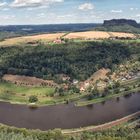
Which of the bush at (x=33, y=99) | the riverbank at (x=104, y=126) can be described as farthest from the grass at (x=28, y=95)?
the riverbank at (x=104, y=126)

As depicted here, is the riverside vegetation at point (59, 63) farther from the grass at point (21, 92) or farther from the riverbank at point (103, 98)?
the riverbank at point (103, 98)

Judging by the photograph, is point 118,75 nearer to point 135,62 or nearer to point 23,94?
point 135,62

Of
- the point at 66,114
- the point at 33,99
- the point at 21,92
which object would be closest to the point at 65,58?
the point at 21,92

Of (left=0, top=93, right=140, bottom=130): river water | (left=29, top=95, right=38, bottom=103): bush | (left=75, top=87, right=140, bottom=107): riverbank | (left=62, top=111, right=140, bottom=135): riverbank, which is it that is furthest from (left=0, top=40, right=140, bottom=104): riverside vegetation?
(left=62, top=111, right=140, bottom=135): riverbank

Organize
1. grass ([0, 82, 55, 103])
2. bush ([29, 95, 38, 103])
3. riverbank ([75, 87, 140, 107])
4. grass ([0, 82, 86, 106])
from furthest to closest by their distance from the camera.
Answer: grass ([0, 82, 55, 103])
grass ([0, 82, 86, 106])
bush ([29, 95, 38, 103])
riverbank ([75, 87, 140, 107])

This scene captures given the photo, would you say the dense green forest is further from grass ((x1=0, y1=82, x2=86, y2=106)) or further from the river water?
the river water

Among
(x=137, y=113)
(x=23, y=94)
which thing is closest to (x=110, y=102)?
(x=137, y=113)

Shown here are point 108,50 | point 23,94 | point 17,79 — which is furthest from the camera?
point 108,50

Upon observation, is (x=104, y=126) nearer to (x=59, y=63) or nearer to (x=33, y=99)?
(x=33, y=99)
